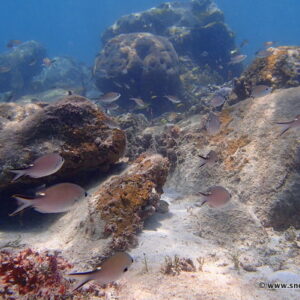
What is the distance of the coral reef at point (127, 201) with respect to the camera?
392 cm

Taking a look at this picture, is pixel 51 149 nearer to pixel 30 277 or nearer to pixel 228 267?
pixel 30 277

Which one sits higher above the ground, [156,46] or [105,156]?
[156,46]

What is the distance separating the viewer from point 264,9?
13925 cm

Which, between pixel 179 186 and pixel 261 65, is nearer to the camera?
pixel 179 186

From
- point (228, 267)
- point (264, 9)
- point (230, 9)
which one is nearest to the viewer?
point (228, 267)

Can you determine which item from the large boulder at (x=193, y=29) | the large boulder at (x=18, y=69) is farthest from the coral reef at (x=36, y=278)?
the large boulder at (x=18, y=69)

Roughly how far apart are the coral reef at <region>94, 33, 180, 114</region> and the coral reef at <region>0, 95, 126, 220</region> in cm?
970

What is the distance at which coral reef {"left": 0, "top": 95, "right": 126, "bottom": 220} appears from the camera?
4582 millimetres

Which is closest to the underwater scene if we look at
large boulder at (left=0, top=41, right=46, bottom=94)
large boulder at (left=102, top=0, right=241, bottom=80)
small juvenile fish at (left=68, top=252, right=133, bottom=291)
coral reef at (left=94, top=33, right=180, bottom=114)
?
small juvenile fish at (left=68, top=252, right=133, bottom=291)

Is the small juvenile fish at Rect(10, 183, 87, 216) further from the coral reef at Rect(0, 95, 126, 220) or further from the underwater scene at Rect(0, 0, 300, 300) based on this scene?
the coral reef at Rect(0, 95, 126, 220)

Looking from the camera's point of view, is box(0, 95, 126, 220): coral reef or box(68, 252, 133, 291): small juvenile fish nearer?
box(68, 252, 133, 291): small juvenile fish

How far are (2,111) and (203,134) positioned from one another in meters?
4.84

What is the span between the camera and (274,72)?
322 inches

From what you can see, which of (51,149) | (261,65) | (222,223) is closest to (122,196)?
(51,149)
